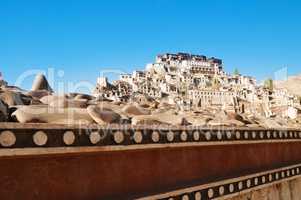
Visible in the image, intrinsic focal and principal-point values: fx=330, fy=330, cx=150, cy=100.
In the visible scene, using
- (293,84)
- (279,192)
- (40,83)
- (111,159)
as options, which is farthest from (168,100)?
(293,84)

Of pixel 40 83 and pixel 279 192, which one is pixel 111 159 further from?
pixel 40 83

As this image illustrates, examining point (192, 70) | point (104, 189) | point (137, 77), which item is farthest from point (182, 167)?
point (192, 70)

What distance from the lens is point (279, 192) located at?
452 centimetres

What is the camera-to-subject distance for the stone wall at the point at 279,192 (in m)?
3.90

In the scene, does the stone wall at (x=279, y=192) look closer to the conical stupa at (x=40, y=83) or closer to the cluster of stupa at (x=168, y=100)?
the cluster of stupa at (x=168, y=100)

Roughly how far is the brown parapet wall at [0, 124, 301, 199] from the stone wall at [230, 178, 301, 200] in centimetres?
29

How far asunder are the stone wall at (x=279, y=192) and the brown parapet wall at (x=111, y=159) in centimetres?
29

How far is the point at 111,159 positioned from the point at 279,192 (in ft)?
9.87

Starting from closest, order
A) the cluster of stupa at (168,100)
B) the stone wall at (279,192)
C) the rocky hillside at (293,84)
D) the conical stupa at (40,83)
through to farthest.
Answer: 1. the cluster of stupa at (168,100)
2. the stone wall at (279,192)
3. the conical stupa at (40,83)
4. the rocky hillside at (293,84)

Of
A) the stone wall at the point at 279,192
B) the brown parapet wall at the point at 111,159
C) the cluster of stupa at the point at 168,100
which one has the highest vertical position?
the cluster of stupa at the point at 168,100

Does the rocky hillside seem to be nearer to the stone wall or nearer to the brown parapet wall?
the stone wall

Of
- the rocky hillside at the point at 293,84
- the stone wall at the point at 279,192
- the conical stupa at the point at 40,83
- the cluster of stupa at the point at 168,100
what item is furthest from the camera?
the rocky hillside at the point at 293,84

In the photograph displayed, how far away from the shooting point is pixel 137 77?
122m

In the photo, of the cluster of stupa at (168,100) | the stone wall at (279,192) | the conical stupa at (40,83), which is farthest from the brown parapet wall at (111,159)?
the conical stupa at (40,83)
